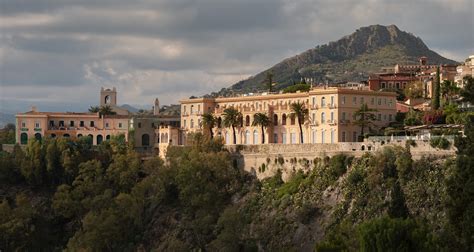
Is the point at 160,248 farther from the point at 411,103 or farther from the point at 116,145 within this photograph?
the point at 411,103

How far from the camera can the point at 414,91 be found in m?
109

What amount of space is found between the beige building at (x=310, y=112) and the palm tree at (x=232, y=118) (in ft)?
1.73

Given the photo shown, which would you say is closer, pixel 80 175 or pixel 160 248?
pixel 160 248

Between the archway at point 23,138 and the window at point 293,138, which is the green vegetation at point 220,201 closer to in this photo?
the archway at point 23,138

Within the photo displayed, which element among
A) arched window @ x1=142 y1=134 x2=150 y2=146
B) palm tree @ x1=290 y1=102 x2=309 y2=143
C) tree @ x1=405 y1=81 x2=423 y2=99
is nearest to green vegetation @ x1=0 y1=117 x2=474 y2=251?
arched window @ x1=142 y1=134 x2=150 y2=146

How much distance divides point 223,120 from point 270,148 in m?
11.5

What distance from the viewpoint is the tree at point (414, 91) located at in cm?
10775

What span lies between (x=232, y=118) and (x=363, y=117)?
14812mm

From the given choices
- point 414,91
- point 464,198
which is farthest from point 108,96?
point 464,198

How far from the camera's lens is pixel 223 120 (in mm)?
100125

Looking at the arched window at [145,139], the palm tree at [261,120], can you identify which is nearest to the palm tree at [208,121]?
the palm tree at [261,120]

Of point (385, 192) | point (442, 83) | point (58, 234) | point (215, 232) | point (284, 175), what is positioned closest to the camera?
point (385, 192)

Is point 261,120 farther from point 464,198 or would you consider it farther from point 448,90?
point 464,198

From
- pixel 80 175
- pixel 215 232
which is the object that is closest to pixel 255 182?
pixel 215 232
